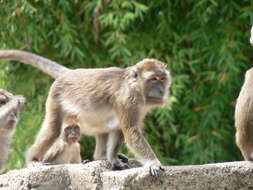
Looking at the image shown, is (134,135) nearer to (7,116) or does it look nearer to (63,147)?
(63,147)

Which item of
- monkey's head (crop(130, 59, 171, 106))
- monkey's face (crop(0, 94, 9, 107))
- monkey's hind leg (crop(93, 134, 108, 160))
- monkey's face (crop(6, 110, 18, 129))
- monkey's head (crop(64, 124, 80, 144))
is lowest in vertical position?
monkey's hind leg (crop(93, 134, 108, 160))

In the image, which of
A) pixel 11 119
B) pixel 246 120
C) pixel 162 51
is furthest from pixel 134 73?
pixel 162 51

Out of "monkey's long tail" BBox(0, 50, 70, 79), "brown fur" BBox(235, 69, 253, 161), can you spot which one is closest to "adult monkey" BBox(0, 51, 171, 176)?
"monkey's long tail" BBox(0, 50, 70, 79)

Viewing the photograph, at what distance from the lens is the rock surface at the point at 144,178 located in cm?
615

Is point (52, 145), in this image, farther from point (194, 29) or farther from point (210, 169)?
point (194, 29)

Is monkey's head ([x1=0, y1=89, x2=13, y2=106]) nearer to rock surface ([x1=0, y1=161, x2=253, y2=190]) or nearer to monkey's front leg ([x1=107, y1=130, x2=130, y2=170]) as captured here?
rock surface ([x1=0, y1=161, x2=253, y2=190])

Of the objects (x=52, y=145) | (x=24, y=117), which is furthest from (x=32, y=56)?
(x=24, y=117)

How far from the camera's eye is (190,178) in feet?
20.4

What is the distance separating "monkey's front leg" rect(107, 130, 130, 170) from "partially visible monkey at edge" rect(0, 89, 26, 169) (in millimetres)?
908

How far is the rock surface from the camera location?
6.15 meters

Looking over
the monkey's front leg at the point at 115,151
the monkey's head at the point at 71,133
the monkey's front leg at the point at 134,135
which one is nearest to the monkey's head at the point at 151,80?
the monkey's front leg at the point at 134,135

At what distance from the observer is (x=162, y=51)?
36.2 ft

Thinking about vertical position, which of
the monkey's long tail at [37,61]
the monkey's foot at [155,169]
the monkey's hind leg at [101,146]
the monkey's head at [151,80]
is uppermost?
the monkey's long tail at [37,61]

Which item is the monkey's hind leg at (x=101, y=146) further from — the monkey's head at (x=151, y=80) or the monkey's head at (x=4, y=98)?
the monkey's head at (x=4, y=98)
